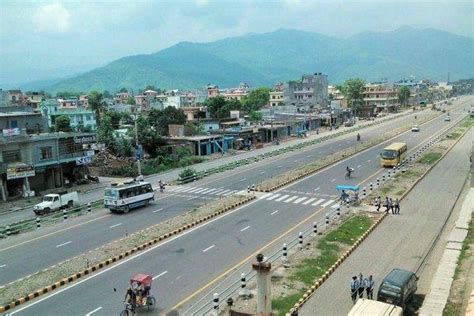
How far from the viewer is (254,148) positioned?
79312 millimetres

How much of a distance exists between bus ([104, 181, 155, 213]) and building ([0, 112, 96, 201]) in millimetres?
12261

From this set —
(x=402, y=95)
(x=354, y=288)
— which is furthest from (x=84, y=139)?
(x=402, y=95)

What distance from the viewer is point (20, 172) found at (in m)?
42.6

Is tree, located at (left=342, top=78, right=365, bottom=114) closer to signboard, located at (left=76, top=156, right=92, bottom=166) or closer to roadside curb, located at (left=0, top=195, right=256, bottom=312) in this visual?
signboard, located at (left=76, top=156, right=92, bottom=166)

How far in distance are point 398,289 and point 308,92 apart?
140481 mm

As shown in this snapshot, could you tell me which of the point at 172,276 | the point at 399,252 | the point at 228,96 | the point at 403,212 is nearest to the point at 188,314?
the point at 172,276

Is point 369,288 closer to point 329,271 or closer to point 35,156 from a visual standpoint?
point 329,271

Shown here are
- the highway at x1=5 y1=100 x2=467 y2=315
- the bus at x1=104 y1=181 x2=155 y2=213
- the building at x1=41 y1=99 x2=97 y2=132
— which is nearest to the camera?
the highway at x1=5 y1=100 x2=467 y2=315

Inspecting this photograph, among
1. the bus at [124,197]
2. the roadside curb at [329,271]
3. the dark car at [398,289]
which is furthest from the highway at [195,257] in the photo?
the dark car at [398,289]

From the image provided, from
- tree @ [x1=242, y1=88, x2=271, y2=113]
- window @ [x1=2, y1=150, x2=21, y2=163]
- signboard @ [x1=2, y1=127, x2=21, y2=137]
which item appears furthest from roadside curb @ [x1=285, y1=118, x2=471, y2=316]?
tree @ [x1=242, y1=88, x2=271, y2=113]

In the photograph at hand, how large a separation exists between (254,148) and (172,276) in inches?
2275

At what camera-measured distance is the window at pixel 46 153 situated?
46438mm

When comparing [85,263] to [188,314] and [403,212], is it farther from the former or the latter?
[403,212]

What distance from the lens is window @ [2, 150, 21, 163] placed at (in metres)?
43.1
